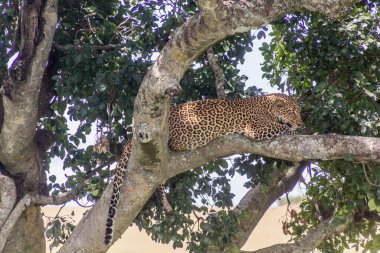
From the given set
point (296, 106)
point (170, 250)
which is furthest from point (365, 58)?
point (170, 250)

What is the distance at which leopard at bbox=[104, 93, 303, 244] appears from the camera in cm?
852

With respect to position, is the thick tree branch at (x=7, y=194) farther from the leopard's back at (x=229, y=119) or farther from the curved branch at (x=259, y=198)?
the curved branch at (x=259, y=198)

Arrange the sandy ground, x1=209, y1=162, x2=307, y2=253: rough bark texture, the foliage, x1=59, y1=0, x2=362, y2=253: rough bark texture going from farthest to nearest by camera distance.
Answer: the sandy ground, x1=209, y1=162, x2=307, y2=253: rough bark texture, the foliage, x1=59, y1=0, x2=362, y2=253: rough bark texture

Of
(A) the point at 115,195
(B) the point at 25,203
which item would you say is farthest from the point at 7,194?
(A) the point at 115,195

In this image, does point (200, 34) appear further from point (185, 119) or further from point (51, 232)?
point (51, 232)

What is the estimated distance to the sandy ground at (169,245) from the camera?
110ft

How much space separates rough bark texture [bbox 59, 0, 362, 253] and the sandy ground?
23.9 meters

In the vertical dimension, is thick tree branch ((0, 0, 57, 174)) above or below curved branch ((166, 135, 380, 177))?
above

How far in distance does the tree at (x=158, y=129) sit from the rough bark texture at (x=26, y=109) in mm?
15

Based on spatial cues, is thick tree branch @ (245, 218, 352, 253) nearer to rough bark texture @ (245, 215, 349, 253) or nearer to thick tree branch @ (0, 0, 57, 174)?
rough bark texture @ (245, 215, 349, 253)

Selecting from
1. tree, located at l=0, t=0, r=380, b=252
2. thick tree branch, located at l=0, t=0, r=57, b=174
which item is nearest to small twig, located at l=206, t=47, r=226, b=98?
tree, located at l=0, t=0, r=380, b=252

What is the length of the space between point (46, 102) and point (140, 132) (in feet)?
11.0

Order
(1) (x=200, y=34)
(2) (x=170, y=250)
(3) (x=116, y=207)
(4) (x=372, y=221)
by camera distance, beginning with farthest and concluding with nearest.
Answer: (2) (x=170, y=250) → (4) (x=372, y=221) → (3) (x=116, y=207) → (1) (x=200, y=34)

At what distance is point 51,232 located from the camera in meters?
9.35
